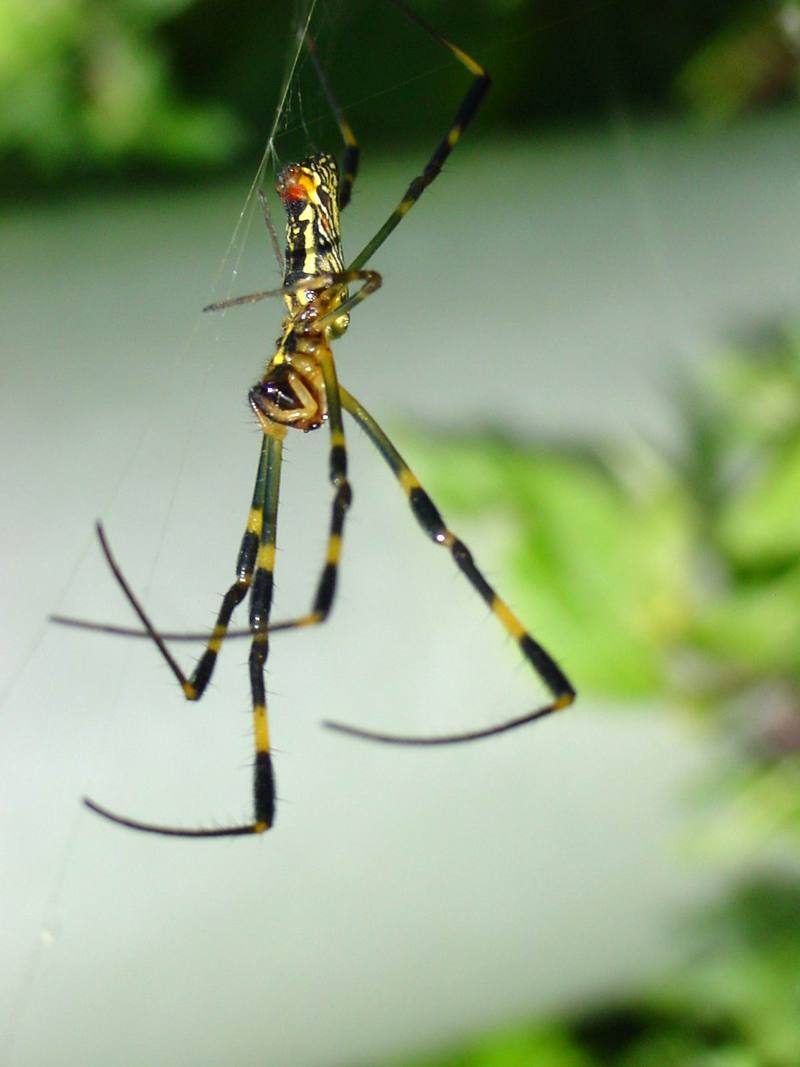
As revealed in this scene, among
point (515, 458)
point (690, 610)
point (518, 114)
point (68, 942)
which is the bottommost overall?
point (68, 942)

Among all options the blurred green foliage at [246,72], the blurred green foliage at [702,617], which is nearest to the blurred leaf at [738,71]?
the blurred green foliage at [246,72]

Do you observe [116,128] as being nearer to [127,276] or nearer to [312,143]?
[127,276]

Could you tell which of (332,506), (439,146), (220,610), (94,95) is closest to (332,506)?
(332,506)

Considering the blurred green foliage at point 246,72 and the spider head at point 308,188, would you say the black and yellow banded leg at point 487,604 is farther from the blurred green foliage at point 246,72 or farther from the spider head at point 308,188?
the blurred green foliage at point 246,72

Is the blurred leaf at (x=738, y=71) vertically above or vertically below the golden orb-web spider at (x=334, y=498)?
above

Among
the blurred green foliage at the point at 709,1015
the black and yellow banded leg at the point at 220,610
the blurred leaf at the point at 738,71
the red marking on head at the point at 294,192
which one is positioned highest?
the blurred leaf at the point at 738,71

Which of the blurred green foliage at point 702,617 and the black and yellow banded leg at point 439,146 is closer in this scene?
the black and yellow banded leg at point 439,146

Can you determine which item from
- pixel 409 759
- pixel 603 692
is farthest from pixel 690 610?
pixel 409 759

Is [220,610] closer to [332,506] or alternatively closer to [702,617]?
[332,506]
